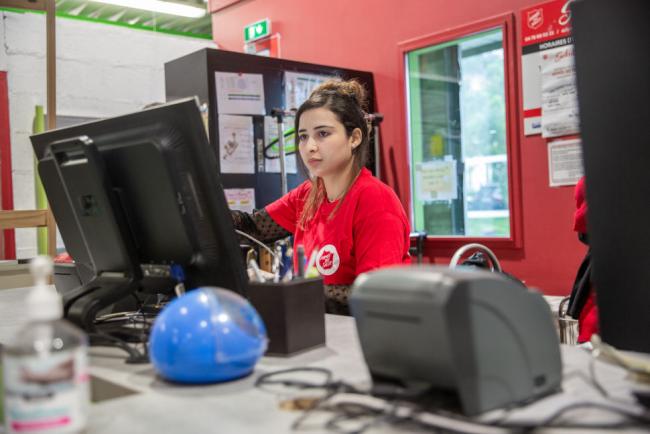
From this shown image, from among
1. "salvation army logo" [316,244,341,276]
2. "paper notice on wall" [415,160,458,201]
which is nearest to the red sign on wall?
"paper notice on wall" [415,160,458,201]

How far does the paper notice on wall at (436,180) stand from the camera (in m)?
3.57

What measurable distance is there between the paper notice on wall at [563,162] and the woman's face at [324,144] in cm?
148

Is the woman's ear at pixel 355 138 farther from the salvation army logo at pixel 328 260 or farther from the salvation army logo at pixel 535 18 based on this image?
the salvation army logo at pixel 535 18

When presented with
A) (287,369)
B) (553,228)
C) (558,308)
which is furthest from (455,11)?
(287,369)

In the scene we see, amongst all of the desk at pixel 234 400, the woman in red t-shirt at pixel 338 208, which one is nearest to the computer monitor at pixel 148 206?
the desk at pixel 234 400

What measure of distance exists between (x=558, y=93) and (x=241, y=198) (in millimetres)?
1721

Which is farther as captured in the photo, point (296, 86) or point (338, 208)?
point (296, 86)

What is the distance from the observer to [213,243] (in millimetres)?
1146

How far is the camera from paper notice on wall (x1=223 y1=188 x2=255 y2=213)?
11.5ft

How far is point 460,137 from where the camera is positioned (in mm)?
3545

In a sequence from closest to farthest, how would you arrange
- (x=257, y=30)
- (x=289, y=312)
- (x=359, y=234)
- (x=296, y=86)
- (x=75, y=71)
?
(x=289, y=312)
(x=359, y=234)
(x=296, y=86)
(x=257, y=30)
(x=75, y=71)

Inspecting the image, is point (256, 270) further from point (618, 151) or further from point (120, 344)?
point (618, 151)

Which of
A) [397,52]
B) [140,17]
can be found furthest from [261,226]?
[140,17]

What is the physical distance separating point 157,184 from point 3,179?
437 cm
